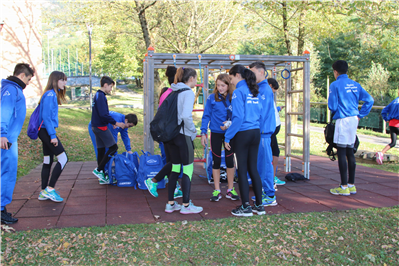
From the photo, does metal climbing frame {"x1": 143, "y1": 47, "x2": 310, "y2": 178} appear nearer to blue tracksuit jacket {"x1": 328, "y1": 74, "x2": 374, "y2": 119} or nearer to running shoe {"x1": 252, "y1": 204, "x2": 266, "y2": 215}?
blue tracksuit jacket {"x1": 328, "y1": 74, "x2": 374, "y2": 119}

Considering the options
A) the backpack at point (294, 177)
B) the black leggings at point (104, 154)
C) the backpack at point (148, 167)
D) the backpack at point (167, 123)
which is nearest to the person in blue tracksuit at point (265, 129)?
the backpack at point (167, 123)

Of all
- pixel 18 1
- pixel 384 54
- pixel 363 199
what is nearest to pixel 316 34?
pixel 363 199

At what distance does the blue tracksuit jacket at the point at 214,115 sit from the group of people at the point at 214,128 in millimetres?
15

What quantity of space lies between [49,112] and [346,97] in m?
4.33

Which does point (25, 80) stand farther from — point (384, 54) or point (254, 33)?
point (384, 54)

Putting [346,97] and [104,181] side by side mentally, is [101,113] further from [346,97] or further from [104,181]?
[346,97]

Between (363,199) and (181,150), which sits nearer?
(181,150)

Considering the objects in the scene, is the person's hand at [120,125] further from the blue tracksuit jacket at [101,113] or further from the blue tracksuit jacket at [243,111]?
the blue tracksuit jacket at [243,111]

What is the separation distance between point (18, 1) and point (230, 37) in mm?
11110

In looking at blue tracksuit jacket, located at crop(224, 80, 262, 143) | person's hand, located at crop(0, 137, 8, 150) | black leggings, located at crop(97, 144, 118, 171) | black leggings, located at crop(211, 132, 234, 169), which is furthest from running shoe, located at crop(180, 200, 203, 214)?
person's hand, located at crop(0, 137, 8, 150)

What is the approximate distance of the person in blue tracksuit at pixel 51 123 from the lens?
4281 mm

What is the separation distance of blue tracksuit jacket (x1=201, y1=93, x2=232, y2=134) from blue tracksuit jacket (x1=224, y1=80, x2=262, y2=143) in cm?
92

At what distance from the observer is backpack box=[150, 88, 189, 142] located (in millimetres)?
3930

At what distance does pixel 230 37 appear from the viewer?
18.6 m
